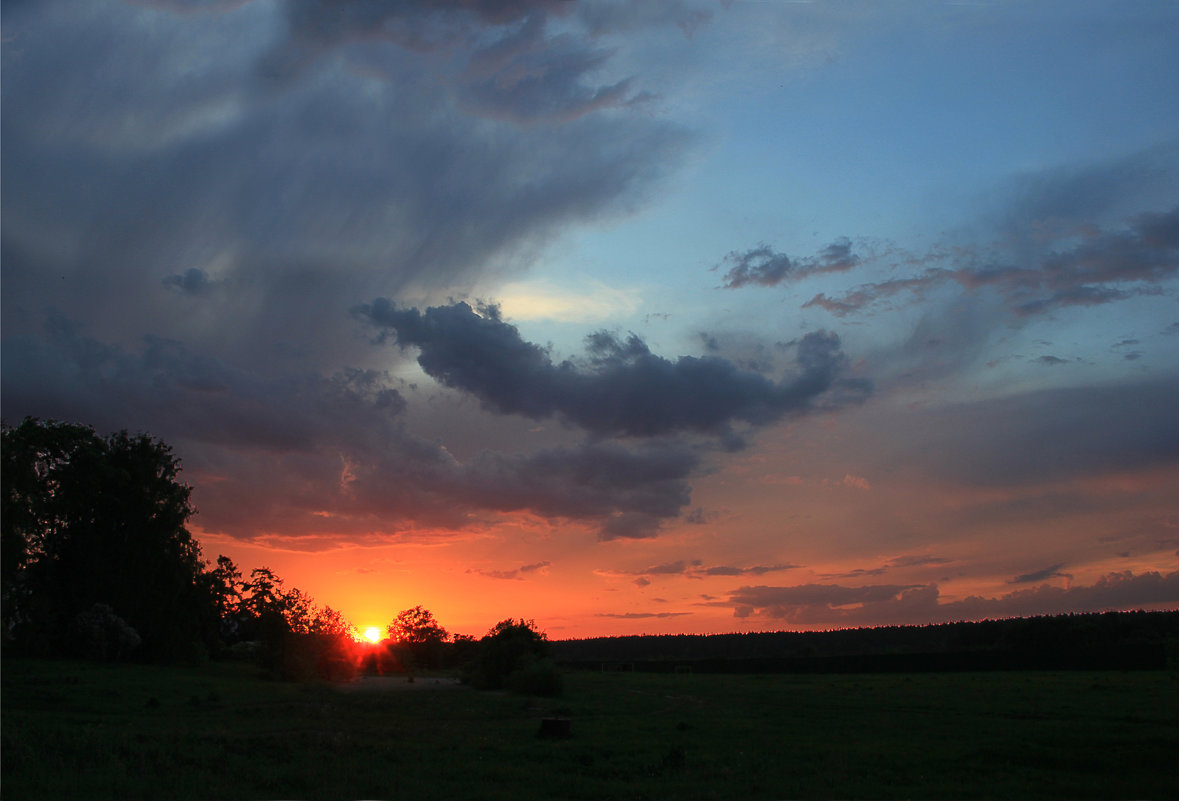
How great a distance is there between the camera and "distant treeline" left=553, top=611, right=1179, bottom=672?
6000 centimetres

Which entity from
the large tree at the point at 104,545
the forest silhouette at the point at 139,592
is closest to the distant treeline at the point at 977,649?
the forest silhouette at the point at 139,592

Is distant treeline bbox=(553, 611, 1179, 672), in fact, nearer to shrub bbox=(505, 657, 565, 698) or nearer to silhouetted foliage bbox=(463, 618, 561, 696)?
silhouetted foliage bbox=(463, 618, 561, 696)

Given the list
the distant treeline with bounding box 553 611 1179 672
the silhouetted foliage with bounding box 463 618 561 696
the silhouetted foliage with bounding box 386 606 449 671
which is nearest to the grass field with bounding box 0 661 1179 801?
the distant treeline with bounding box 553 611 1179 672

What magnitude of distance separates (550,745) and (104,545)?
125 feet

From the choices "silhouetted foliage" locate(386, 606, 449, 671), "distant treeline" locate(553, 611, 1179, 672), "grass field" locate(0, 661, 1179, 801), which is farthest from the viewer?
"silhouetted foliage" locate(386, 606, 449, 671)

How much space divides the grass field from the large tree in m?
8.34

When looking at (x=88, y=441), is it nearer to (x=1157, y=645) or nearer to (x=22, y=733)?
(x=22, y=733)

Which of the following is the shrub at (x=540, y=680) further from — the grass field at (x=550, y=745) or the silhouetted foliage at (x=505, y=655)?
the grass field at (x=550, y=745)

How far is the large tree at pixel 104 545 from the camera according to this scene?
44562 mm

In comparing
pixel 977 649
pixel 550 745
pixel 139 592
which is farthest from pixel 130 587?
pixel 977 649

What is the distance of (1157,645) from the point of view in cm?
5841

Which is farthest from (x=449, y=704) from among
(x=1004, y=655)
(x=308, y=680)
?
(x=1004, y=655)

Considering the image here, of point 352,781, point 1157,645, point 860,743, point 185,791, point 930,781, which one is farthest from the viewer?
point 1157,645

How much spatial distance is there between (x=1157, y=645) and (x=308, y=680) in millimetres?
58756
